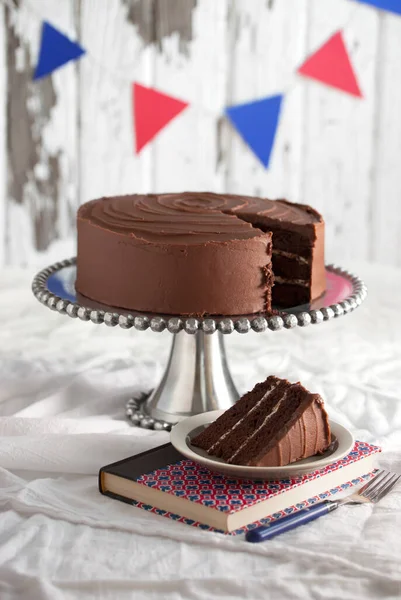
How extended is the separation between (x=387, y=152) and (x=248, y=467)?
235 cm

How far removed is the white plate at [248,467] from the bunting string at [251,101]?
2037mm

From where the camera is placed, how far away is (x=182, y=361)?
2.25m

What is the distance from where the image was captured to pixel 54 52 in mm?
3623

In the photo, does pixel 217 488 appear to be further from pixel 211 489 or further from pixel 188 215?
pixel 188 215

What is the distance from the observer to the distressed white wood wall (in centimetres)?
364

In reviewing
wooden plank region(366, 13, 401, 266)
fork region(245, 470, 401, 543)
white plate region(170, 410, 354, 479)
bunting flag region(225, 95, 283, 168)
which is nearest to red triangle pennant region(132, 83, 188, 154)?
bunting flag region(225, 95, 283, 168)

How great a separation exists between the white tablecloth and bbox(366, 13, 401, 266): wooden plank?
2.39 ft

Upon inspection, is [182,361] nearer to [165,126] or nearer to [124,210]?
[124,210]

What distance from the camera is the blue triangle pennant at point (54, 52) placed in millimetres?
3607

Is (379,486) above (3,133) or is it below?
below

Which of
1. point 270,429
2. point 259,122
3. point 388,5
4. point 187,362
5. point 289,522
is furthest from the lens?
point 259,122

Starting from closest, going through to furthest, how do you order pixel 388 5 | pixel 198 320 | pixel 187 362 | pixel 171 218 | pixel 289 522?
pixel 289 522 → pixel 198 320 → pixel 171 218 → pixel 187 362 → pixel 388 5

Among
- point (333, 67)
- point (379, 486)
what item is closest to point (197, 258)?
point (379, 486)

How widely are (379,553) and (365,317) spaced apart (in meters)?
1.65
